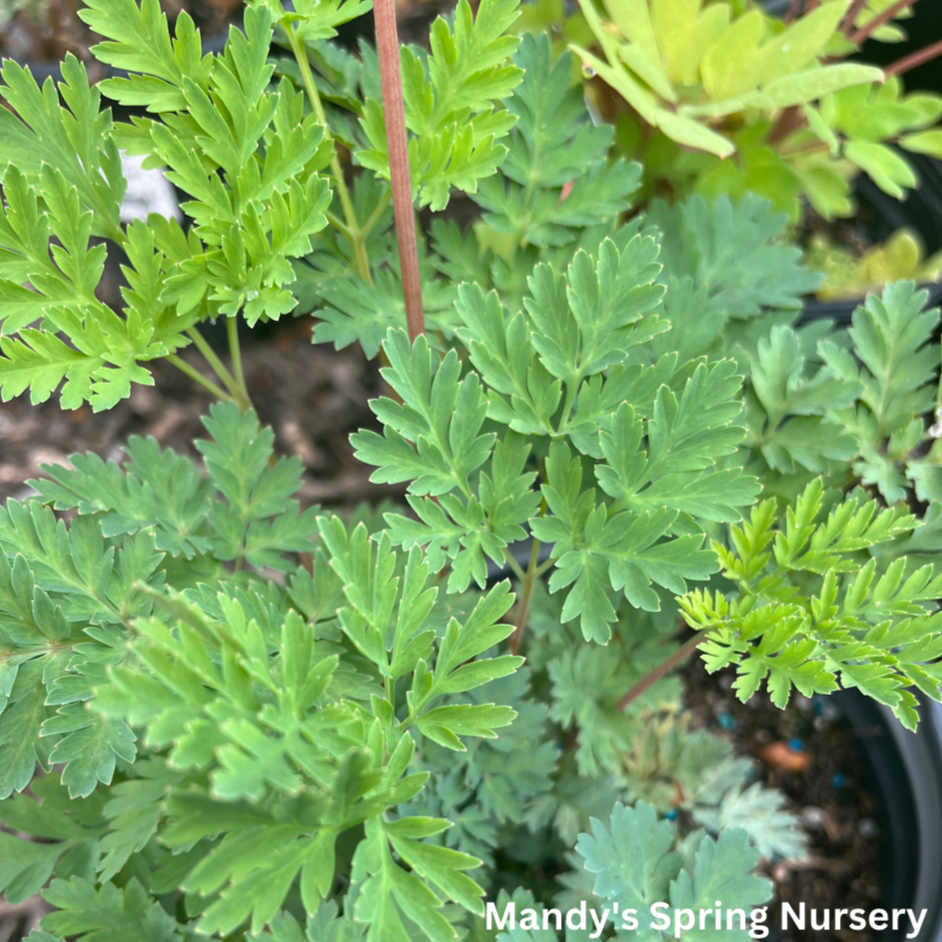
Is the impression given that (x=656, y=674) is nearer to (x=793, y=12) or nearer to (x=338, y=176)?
(x=338, y=176)

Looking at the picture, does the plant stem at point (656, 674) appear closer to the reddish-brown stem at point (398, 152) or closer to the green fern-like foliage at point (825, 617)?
the green fern-like foliage at point (825, 617)

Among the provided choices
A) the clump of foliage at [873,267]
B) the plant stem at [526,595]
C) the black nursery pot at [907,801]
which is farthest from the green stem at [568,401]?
the clump of foliage at [873,267]

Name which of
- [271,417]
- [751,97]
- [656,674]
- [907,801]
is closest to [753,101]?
[751,97]

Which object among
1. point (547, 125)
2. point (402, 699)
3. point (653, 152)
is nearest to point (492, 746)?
point (402, 699)

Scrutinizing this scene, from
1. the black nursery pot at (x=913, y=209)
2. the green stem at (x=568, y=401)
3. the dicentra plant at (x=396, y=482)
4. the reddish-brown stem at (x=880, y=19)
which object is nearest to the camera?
the dicentra plant at (x=396, y=482)

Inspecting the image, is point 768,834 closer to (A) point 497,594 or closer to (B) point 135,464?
(A) point 497,594

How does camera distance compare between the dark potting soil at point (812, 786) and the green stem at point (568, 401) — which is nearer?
the green stem at point (568, 401)

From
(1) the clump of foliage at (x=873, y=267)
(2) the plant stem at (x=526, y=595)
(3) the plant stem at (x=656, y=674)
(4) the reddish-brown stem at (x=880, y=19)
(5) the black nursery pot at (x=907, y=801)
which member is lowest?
(5) the black nursery pot at (x=907, y=801)

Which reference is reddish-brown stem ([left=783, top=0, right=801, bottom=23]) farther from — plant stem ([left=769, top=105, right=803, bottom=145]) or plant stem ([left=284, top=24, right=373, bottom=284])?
plant stem ([left=284, top=24, right=373, bottom=284])
